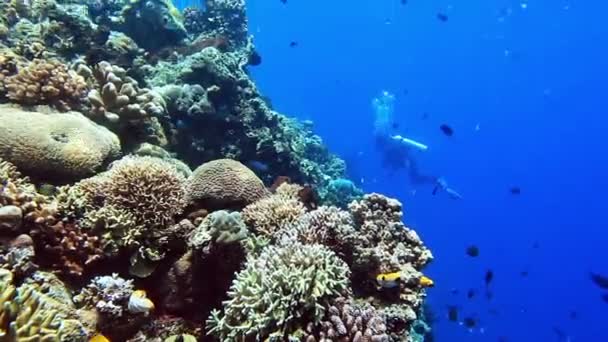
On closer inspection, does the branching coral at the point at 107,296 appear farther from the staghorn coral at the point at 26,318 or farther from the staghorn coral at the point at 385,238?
the staghorn coral at the point at 385,238

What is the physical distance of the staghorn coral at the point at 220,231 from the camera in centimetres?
448

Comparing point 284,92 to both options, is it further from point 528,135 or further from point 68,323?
point 68,323

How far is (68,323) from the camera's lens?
342 centimetres

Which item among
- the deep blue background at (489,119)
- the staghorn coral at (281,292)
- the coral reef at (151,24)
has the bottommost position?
the staghorn coral at (281,292)

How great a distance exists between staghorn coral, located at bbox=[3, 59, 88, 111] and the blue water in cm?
4316

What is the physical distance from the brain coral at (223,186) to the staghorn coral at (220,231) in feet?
2.84

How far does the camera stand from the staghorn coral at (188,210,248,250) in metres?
4.48

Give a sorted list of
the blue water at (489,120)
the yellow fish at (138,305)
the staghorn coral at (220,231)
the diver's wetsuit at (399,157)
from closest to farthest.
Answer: the yellow fish at (138,305) < the staghorn coral at (220,231) < the diver's wetsuit at (399,157) < the blue water at (489,120)

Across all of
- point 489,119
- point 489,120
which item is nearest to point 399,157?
point 489,120

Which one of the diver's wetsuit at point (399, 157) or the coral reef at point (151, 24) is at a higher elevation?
the diver's wetsuit at point (399, 157)

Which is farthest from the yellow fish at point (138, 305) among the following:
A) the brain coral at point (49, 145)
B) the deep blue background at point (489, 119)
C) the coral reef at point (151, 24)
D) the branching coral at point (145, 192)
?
the deep blue background at point (489, 119)

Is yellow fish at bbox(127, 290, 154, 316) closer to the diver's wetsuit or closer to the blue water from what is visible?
the diver's wetsuit

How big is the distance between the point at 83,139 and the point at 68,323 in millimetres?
2602

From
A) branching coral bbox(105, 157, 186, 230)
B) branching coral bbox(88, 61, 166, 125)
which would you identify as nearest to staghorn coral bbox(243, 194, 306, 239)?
branching coral bbox(105, 157, 186, 230)
